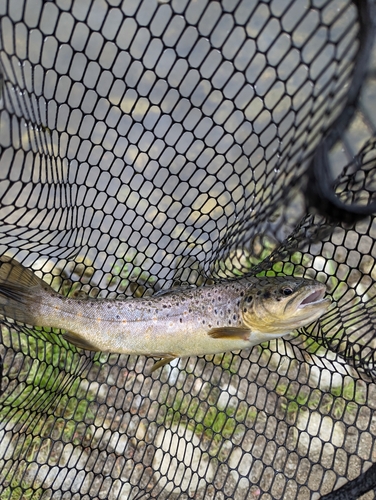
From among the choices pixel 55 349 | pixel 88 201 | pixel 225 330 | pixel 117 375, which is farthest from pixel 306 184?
pixel 88 201

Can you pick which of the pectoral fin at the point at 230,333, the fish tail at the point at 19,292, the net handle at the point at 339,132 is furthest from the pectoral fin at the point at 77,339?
the net handle at the point at 339,132

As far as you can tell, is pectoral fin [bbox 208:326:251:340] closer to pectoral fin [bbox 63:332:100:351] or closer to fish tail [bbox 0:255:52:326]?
pectoral fin [bbox 63:332:100:351]

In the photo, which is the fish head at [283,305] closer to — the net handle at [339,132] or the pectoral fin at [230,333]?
the pectoral fin at [230,333]

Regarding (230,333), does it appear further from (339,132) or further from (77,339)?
(339,132)

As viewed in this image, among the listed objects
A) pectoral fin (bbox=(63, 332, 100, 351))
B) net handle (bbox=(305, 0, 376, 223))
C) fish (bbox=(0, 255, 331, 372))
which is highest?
net handle (bbox=(305, 0, 376, 223))

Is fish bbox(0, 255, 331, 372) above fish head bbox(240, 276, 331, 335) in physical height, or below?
below

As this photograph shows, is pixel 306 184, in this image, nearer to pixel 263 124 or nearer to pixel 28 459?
pixel 28 459

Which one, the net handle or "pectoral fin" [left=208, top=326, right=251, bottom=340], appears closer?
the net handle

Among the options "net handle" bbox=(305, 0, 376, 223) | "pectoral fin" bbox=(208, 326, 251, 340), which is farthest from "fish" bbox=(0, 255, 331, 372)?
"net handle" bbox=(305, 0, 376, 223)
